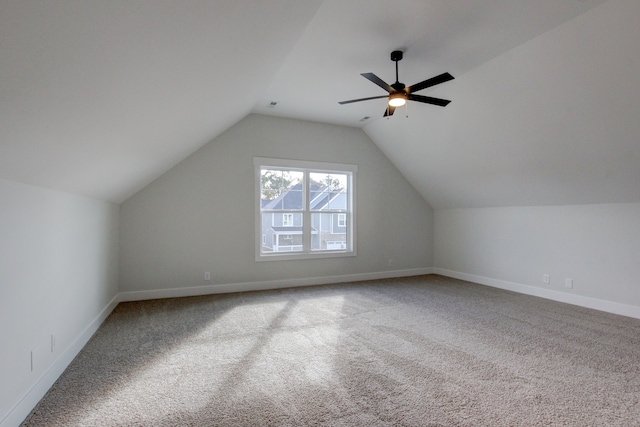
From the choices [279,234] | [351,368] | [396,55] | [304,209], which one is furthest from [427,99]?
[279,234]

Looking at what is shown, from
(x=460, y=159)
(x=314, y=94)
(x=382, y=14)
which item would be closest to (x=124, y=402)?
(x=382, y=14)

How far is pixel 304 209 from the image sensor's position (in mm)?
5688

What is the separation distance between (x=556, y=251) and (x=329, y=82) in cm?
406

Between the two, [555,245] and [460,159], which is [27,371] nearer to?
[460,159]

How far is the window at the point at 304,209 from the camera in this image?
5379 millimetres

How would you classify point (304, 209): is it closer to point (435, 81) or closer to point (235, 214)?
point (235, 214)

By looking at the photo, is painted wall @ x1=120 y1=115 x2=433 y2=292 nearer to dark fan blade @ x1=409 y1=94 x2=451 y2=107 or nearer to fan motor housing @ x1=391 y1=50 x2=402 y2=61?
fan motor housing @ x1=391 y1=50 x2=402 y2=61

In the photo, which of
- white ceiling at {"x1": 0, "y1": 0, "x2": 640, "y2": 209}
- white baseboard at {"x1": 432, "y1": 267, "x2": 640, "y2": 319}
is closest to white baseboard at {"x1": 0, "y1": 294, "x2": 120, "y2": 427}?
white ceiling at {"x1": 0, "y1": 0, "x2": 640, "y2": 209}

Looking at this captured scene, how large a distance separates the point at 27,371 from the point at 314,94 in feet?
13.2

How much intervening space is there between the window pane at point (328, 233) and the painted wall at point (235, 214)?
10.5 inches

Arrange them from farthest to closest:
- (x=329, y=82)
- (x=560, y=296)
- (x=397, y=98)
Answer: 1. (x=560, y=296)
2. (x=329, y=82)
3. (x=397, y=98)

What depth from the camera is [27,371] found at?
6.41 ft

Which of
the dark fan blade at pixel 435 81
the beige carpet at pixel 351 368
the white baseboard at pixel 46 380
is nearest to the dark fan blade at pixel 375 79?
the dark fan blade at pixel 435 81

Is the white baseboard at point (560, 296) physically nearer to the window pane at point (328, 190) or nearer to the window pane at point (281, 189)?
the window pane at point (328, 190)
